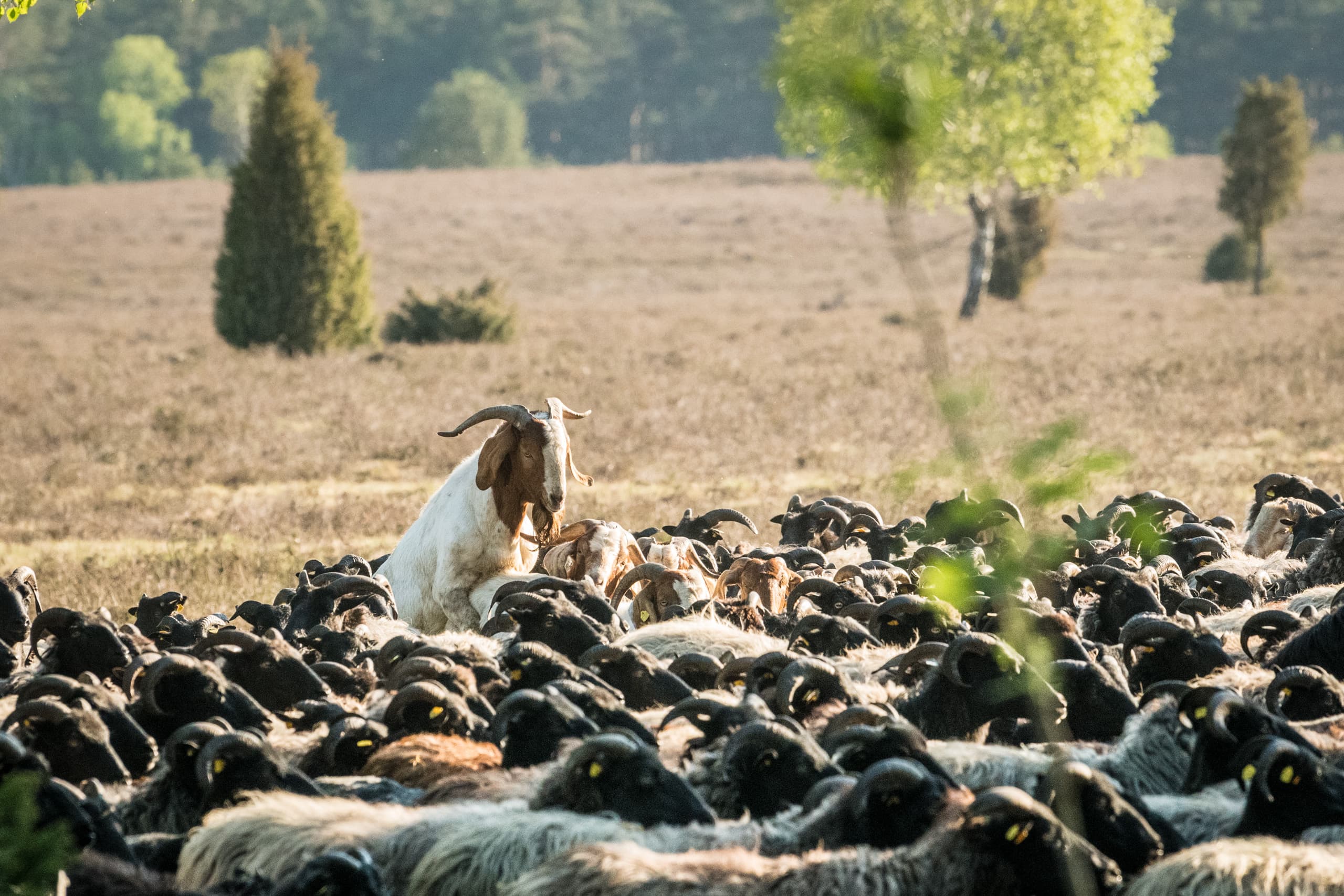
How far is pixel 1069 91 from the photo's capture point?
37688 mm

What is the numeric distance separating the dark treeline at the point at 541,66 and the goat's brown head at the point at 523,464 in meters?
78.7

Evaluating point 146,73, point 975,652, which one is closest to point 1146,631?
point 975,652

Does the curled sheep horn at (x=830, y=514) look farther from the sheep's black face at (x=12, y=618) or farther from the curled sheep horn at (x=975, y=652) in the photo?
the curled sheep horn at (x=975, y=652)

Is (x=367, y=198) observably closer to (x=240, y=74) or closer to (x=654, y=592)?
(x=240, y=74)

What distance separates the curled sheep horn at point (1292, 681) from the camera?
19.8 ft

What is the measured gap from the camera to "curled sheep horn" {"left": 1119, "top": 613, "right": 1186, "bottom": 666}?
7.02 m

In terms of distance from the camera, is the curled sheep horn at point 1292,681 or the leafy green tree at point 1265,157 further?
the leafy green tree at point 1265,157

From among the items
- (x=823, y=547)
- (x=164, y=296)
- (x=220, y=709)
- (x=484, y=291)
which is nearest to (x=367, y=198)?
(x=164, y=296)

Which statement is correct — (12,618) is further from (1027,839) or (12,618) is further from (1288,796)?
(1288,796)

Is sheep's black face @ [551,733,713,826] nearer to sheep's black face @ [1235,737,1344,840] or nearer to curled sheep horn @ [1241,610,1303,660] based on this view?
sheep's black face @ [1235,737,1344,840]

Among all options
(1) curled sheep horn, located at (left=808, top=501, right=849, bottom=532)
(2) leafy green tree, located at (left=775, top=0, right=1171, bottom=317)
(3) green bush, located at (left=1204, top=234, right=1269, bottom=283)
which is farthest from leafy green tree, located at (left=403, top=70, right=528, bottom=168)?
(1) curled sheep horn, located at (left=808, top=501, right=849, bottom=532)

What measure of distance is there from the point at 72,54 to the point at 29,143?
11.9 metres

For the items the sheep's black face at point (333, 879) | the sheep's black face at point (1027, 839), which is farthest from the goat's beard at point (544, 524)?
the sheep's black face at point (1027, 839)

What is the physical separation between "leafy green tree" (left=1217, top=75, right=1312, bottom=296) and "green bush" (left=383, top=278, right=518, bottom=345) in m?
22.0
